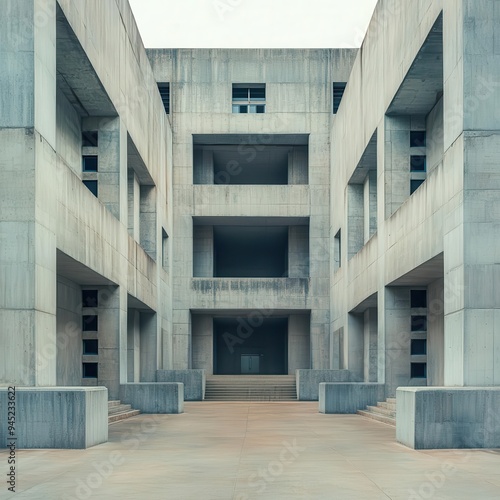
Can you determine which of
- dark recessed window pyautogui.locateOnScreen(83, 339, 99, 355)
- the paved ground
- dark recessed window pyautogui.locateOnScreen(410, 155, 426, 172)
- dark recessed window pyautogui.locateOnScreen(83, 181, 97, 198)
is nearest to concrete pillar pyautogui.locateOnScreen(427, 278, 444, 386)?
dark recessed window pyautogui.locateOnScreen(410, 155, 426, 172)

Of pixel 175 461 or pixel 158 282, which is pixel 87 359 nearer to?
pixel 158 282

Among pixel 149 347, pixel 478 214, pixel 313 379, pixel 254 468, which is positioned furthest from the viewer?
pixel 313 379

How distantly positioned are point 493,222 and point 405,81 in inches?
337

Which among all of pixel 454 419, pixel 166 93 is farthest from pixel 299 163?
pixel 454 419

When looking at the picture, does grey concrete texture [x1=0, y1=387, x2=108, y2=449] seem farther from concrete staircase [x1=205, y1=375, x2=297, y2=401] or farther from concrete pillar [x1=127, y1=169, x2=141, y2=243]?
concrete staircase [x1=205, y1=375, x2=297, y2=401]

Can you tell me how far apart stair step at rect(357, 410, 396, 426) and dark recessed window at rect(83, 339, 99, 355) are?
893cm

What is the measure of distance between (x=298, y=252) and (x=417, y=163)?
18.9 m

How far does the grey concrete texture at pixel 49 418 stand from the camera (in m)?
15.4

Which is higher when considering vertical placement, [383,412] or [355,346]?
[355,346]

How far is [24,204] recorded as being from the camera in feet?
56.5

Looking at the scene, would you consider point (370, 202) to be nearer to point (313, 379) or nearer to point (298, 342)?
point (313, 379)

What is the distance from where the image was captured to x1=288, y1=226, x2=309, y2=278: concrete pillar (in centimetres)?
4662

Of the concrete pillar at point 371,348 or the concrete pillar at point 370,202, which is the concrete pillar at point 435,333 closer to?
the concrete pillar at point 371,348

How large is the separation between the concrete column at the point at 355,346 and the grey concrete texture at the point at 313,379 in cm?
38
